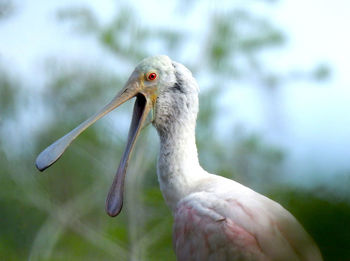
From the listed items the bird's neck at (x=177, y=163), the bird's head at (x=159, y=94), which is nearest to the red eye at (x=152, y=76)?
the bird's head at (x=159, y=94)

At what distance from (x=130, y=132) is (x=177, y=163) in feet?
0.56

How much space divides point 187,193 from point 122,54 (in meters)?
1.79

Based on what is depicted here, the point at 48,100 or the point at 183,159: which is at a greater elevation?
the point at 48,100

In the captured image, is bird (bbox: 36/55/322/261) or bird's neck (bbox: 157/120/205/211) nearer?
bird (bbox: 36/55/322/261)

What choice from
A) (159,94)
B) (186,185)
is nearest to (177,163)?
(186,185)

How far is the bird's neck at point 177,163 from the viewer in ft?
3.20

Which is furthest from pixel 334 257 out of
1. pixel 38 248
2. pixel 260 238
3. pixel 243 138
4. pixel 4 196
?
pixel 4 196

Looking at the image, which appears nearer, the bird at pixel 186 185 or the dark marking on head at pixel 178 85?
the bird at pixel 186 185

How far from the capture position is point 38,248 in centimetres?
250

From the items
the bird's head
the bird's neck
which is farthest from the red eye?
the bird's neck

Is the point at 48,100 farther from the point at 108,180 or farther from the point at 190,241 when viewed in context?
the point at 190,241

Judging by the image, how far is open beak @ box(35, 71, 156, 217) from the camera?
3.41 ft

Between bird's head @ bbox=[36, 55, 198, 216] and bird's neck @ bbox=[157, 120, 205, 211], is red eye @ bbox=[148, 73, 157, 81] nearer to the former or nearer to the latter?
bird's head @ bbox=[36, 55, 198, 216]

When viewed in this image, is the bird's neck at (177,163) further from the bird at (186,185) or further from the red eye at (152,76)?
the red eye at (152,76)
